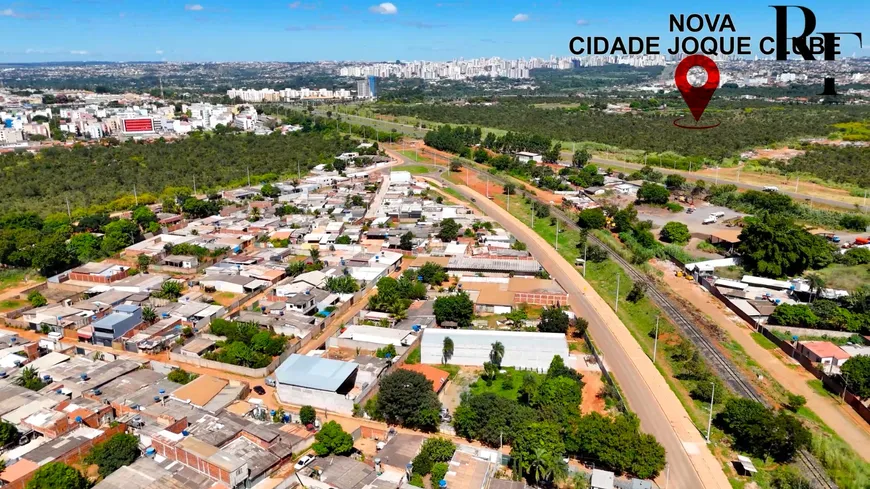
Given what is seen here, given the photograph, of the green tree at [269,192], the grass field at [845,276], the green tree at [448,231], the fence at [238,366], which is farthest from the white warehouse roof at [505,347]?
the green tree at [269,192]

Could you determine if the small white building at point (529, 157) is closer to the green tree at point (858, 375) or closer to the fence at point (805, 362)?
the fence at point (805, 362)

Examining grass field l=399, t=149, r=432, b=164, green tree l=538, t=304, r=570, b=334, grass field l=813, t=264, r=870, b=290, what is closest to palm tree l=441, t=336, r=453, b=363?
green tree l=538, t=304, r=570, b=334

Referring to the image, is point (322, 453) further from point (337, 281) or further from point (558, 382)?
point (337, 281)

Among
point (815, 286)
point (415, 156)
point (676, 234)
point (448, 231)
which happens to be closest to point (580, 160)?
point (415, 156)

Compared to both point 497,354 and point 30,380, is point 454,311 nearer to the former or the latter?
point 497,354

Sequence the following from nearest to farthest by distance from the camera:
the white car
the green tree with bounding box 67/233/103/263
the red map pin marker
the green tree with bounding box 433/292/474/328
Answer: the white car < the red map pin marker < the green tree with bounding box 433/292/474/328 < the green tree with bounding box 67/233/103/263

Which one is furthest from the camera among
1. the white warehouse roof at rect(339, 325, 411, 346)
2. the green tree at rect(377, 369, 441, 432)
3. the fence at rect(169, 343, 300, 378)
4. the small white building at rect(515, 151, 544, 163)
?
the small white building at rect(515, 151, 544, 163)

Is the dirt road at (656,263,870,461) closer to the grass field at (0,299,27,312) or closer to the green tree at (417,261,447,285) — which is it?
the green tree at (417,261,447,285)

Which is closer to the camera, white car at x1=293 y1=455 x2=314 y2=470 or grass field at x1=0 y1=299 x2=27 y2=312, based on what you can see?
white car at x1=293 y1=455 x2=314 y2=470
